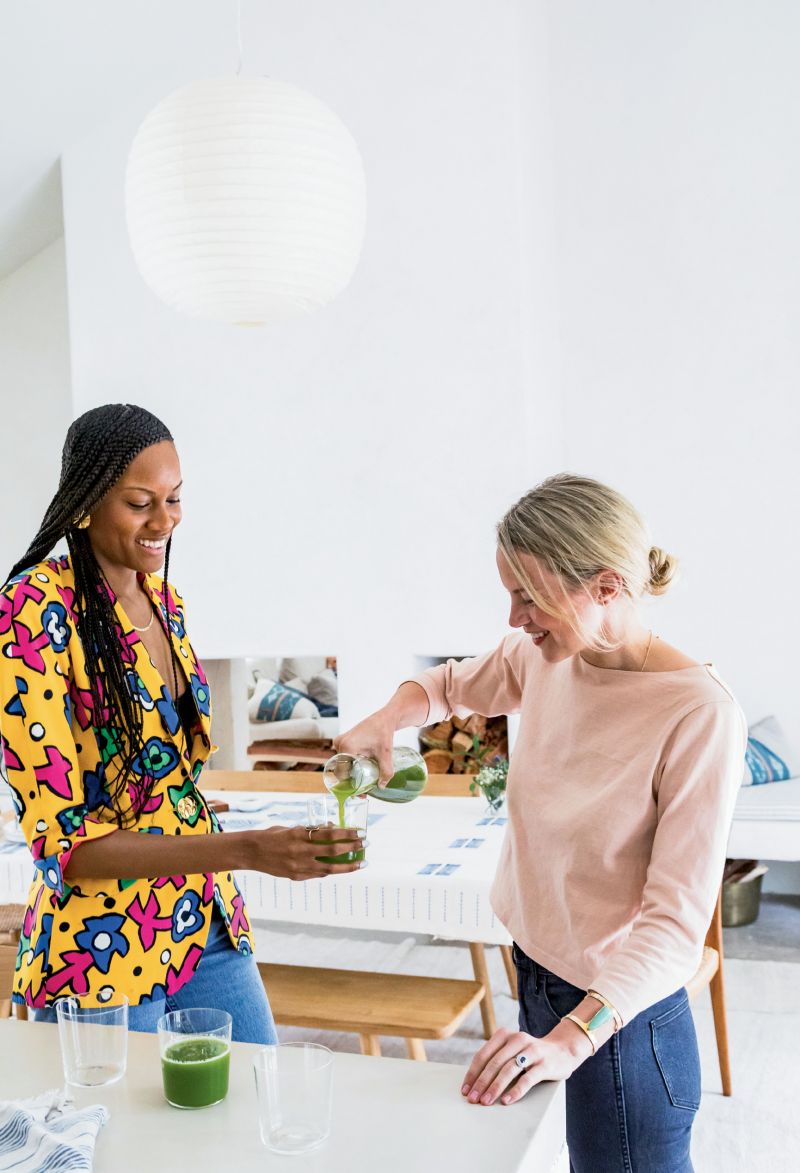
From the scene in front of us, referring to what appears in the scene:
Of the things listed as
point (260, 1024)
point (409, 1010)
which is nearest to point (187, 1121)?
point (260, 1024)

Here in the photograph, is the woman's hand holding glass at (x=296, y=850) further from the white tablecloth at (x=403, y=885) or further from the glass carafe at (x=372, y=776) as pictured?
the white tablecloth at (x=403, y=885)

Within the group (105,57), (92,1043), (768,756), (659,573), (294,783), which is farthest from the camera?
(768,756)

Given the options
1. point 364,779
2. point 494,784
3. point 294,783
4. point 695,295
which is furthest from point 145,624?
point 695,295

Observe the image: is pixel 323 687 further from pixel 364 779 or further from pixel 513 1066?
pixel 513 1066

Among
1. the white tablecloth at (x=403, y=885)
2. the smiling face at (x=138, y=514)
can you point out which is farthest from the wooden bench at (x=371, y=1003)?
the smiling face at (x=138, y=514)

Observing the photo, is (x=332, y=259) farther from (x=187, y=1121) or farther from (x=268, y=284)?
(x=187, y=1121)

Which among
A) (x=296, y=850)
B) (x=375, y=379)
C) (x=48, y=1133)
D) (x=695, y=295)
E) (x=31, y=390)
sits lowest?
(x=48, y=1133)

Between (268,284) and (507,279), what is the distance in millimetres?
2061

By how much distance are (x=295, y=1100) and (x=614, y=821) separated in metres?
0.52

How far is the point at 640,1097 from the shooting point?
141cm

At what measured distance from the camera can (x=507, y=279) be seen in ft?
13.5

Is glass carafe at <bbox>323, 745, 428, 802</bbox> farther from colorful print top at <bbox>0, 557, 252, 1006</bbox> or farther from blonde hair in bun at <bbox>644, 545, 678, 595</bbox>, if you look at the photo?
blonde hair in bun at <bbox>644, 545, 678, 595</bbox>

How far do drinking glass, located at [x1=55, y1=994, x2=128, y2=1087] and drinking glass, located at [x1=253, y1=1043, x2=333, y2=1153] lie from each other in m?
0.21

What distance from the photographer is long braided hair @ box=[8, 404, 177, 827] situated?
1.48m
